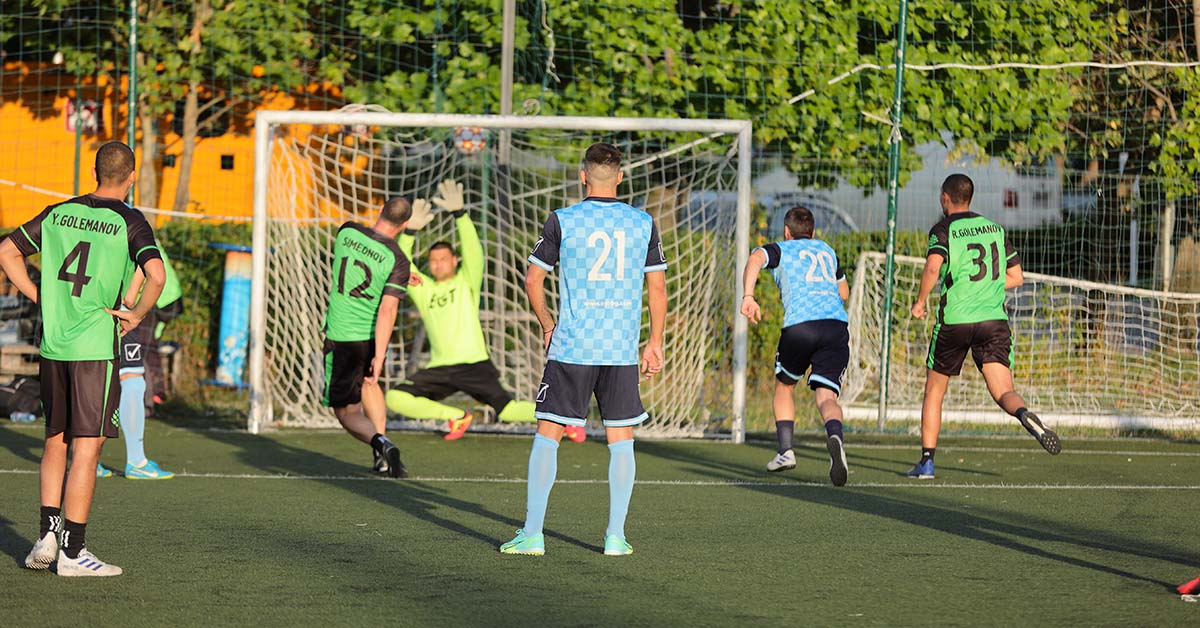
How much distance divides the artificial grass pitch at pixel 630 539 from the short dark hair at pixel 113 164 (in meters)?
1.53

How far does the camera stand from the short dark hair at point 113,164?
18.6 feet

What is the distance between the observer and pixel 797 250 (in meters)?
9.51

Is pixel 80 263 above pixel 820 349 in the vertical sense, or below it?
above

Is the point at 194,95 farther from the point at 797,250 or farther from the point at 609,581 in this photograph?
the point at 609,581

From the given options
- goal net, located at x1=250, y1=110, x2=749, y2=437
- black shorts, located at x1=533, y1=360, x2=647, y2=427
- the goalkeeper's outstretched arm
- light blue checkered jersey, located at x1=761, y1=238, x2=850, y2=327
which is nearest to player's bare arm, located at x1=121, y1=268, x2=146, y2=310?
black shorts, located at x1=533, y1=360, x2=647, y2=427

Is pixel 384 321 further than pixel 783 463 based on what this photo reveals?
No

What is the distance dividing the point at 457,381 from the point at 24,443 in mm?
3228

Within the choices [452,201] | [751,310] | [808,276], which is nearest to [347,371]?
[452,201]

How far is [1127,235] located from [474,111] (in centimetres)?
728

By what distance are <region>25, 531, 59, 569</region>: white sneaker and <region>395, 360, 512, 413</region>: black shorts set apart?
5710 mm

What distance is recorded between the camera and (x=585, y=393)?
6395 millimetres

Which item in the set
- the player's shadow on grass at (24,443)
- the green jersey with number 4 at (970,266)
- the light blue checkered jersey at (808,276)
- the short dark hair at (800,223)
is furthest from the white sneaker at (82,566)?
the green jersey with number 4 at (970,266)

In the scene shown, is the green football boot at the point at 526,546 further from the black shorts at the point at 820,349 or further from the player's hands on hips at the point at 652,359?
the black shorts at the point at 820,349

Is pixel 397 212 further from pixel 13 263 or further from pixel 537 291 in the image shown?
pixel 13 263
